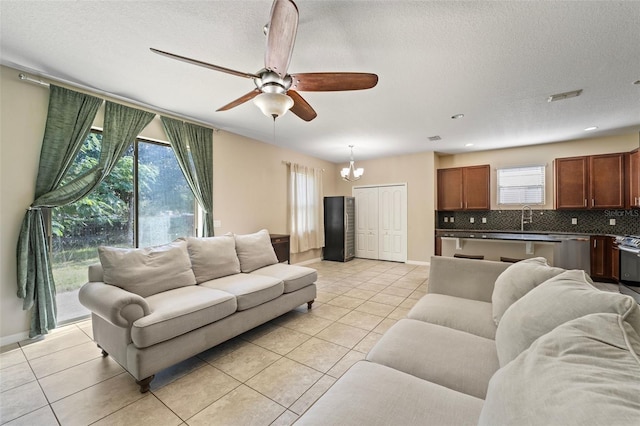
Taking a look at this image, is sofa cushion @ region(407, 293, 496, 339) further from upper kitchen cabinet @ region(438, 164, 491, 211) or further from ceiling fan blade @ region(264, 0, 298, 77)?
upper kitchen cabinet @ region(438, 164, 491, 211)

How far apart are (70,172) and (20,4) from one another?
1.72m

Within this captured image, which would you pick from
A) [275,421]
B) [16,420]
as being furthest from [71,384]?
[275,421]

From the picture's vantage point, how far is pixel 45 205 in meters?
2.63

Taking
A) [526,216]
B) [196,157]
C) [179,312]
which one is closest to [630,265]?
[526,216]

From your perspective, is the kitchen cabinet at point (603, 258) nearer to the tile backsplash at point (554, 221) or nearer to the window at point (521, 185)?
the tile backsplash at point (554, 221)

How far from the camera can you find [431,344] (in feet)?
4.97

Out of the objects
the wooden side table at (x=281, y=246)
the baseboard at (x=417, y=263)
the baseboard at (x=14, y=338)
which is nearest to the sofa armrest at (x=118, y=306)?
the baseboard at (x=14, y=338)

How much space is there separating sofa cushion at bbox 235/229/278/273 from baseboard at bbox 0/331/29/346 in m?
2.18

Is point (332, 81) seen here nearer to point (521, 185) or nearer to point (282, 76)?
point (282, 76)

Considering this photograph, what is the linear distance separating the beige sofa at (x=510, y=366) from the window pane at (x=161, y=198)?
353 cm

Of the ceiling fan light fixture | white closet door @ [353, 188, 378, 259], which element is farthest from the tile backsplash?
the ceiling fan light fixture

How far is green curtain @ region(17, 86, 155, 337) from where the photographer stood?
8.36ft

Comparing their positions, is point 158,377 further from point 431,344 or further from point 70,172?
point 70,172

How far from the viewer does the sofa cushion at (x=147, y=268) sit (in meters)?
2.24
